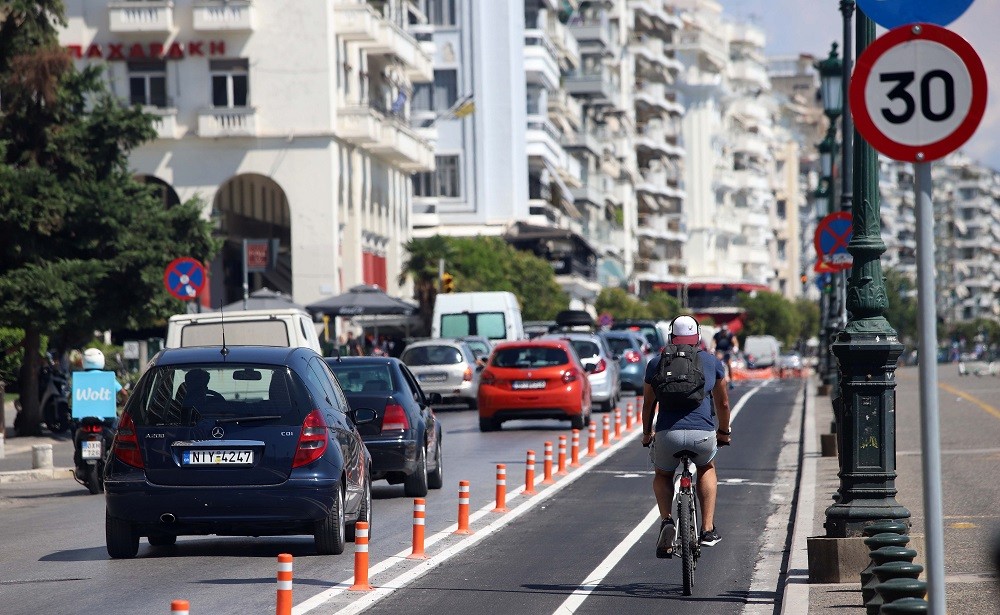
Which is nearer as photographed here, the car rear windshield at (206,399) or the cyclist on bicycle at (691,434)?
the cyclist on bicycle at (691,434)

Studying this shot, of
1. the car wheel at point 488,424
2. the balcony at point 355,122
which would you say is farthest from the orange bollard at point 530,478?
the balcony at point 355,122

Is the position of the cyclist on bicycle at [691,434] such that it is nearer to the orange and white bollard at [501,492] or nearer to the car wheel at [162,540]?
the car wheel at [162,540]

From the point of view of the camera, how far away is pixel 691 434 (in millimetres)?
11172

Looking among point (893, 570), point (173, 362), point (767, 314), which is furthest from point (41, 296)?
A: point (767, 314)

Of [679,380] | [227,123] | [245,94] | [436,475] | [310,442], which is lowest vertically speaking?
[436,475]

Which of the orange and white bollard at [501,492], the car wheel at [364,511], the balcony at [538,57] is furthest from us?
the balcony at [538,57]

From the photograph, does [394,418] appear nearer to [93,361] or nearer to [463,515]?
[463,515]

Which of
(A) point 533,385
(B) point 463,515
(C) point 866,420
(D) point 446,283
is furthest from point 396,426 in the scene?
(D) point 446,283

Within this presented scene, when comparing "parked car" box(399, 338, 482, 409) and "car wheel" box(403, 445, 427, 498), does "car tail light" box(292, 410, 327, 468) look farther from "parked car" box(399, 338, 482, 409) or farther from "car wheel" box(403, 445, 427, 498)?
"parked car" box(399, 338, 482, 409)

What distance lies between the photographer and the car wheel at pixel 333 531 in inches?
503

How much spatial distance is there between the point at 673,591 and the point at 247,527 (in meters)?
3.11

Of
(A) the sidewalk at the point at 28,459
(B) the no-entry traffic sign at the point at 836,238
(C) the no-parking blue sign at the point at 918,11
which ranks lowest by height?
(A) the sidewalk at the point at 28,459

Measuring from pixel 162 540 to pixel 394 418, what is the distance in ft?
15.3

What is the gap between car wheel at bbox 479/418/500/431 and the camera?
30755mm
